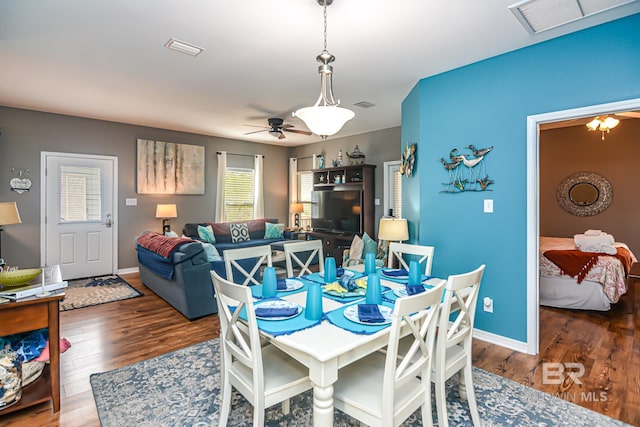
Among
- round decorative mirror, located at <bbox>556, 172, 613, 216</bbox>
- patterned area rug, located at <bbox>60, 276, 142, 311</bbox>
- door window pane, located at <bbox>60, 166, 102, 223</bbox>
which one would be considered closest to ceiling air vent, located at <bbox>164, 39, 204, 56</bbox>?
patterned area rug, located at <bbox>60, 276, 142, 311</bbox>

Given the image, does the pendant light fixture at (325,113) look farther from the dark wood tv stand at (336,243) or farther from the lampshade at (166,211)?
the lampshade at (166,211)

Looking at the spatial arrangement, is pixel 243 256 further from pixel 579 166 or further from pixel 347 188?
pixel 579 166

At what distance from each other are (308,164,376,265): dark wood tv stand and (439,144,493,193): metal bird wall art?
270cm

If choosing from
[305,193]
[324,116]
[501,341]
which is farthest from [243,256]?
[305,193]

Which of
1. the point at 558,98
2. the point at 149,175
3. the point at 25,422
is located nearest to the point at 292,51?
the point at 558,98

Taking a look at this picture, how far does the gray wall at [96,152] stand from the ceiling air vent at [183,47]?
11.9 feet

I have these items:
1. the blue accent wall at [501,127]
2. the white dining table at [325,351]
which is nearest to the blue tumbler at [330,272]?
the white dining table at [325,351]

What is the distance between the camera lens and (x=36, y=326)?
6.51ft

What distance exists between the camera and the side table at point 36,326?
1.90 metres

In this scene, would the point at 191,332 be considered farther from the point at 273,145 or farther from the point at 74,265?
the point at 273,145

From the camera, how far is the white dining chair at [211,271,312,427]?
4.93ft

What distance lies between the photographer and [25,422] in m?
1.98

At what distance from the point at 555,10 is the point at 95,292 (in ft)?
19.3

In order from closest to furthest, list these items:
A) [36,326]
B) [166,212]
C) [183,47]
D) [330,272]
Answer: [36,326] → [330,272] → [183,47] → [166,212]
